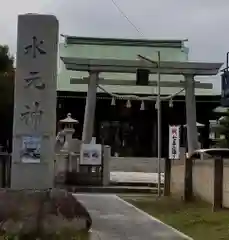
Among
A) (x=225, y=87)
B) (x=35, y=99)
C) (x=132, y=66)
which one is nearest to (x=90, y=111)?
(x=132, y=66)

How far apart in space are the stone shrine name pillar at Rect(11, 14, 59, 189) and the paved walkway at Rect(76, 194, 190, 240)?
1850 millimetres

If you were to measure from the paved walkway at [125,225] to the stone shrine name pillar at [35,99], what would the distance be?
1.85m

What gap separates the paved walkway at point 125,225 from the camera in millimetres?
13152

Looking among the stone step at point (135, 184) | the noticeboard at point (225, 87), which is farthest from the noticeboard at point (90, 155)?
the noticeboard at point (225, 87)

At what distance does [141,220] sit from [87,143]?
16.5 m

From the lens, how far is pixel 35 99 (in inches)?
527

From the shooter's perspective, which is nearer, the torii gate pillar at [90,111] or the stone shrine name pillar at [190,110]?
the torii gate pillar at [90,111]

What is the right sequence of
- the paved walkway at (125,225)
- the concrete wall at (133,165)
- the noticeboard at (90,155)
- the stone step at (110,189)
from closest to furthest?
the paved walkway at (125,225), the stone step at (110,189), the noticeboard at (90,155), the concrete wall at (133,165)

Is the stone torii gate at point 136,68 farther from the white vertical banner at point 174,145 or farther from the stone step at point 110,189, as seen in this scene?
the white vertical banner at point 174,145

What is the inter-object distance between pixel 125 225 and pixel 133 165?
29.1 meters

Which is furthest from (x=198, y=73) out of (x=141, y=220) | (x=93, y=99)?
(x=141, y=220)

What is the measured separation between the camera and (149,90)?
4762 cm

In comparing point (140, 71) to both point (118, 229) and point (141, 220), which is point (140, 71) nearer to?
point (141, 220)

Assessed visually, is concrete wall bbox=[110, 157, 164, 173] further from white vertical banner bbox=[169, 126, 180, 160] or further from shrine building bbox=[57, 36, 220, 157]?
white vertical banner bbox=[169, 126, 180, 160]
